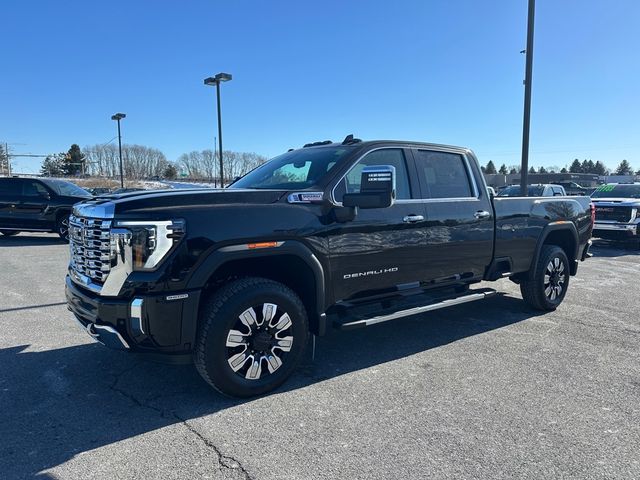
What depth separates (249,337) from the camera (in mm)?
3645

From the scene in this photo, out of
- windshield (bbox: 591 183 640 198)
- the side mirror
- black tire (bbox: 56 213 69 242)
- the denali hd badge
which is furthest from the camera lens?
windshield (bbox: 591 183 640 198)

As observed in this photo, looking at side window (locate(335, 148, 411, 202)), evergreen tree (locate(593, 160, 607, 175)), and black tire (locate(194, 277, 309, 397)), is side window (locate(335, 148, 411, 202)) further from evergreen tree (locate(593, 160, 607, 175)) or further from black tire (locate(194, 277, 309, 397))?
evergreen tree (locate(593, 160, 607, 175))

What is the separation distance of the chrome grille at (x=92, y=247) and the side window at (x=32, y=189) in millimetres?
11143

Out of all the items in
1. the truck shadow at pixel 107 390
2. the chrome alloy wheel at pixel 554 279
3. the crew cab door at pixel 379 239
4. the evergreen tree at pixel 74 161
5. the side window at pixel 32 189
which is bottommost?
the truck shadow at pixel 107 390

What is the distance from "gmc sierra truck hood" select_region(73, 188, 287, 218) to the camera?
3348mm

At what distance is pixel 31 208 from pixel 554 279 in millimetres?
13041

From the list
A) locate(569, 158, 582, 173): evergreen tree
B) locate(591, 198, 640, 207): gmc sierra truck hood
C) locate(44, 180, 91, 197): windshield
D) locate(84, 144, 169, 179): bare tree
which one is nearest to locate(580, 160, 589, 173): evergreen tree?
locate(569, 158, 582, 173): evergreen tree

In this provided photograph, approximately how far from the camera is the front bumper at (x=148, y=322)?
10.7 ft

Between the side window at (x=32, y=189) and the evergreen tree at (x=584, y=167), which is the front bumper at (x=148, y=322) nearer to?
the side window at (x=32, y=189)

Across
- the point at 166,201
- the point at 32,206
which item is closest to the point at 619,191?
the point at 166,201

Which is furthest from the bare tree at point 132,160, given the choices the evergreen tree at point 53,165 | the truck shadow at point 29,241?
the truck shadow at point 29,241

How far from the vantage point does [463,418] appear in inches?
133

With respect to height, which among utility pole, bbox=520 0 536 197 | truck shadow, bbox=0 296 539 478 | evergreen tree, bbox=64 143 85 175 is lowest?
truck shadow, bbox=0 296 539 478

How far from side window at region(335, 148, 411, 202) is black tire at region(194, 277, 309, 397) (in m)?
1.05
